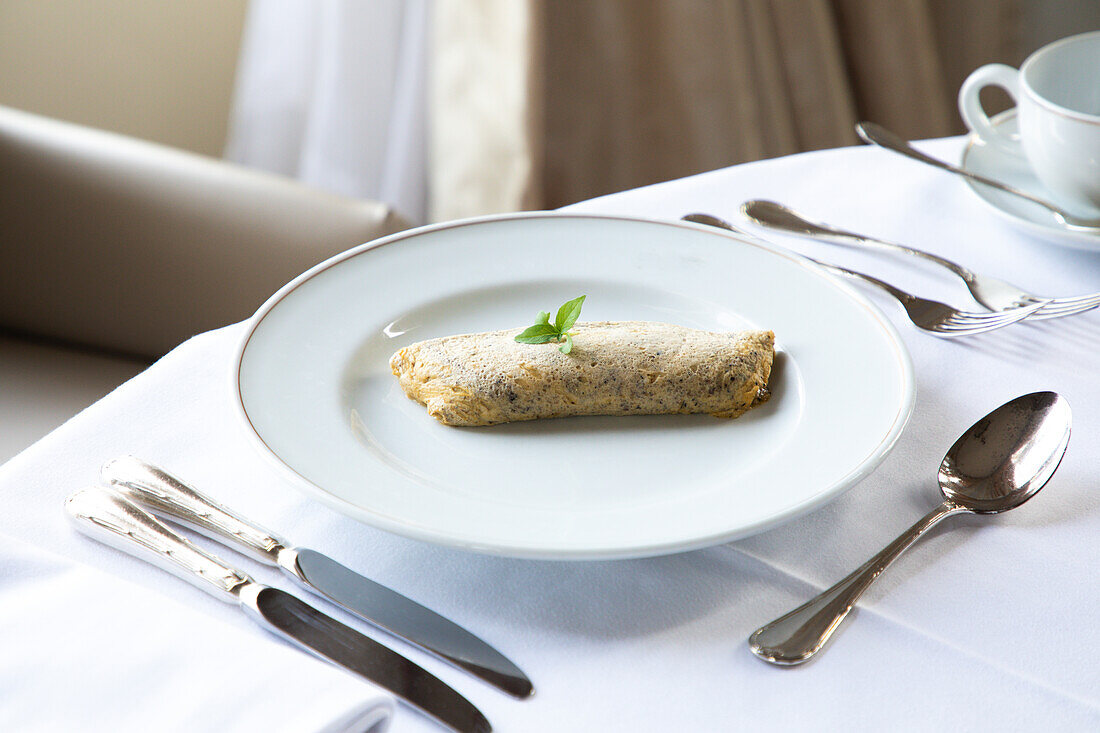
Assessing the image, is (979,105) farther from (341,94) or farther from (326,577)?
(341,94)

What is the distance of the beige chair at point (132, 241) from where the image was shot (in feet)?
3.88

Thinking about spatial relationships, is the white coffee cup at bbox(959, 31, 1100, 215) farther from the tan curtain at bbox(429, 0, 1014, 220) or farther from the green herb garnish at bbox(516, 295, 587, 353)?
the tan curtain at bbox(429, 0, 1014, 220)

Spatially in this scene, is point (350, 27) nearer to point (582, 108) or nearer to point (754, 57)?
point (582, 108)

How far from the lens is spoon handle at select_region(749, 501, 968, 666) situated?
1.60 feet

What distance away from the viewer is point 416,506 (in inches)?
21.0

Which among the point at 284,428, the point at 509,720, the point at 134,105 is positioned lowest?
the point at 509,720

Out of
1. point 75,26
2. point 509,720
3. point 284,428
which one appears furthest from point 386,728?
point 75,26

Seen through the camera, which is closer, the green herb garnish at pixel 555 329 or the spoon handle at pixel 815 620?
the spoon handle at pixel 815 620

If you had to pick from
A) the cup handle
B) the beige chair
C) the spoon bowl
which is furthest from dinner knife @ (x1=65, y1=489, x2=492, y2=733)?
the cup handle

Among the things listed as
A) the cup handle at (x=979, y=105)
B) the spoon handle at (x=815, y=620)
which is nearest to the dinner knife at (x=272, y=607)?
the spoon handle at (x=815, y=620)

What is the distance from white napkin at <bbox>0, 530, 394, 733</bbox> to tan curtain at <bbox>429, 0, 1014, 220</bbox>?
5.03 ft

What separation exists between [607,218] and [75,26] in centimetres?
173

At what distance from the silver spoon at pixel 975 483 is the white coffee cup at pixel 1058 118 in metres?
0.30

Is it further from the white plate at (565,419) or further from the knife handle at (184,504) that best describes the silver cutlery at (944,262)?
the knife handle at (184,504)
